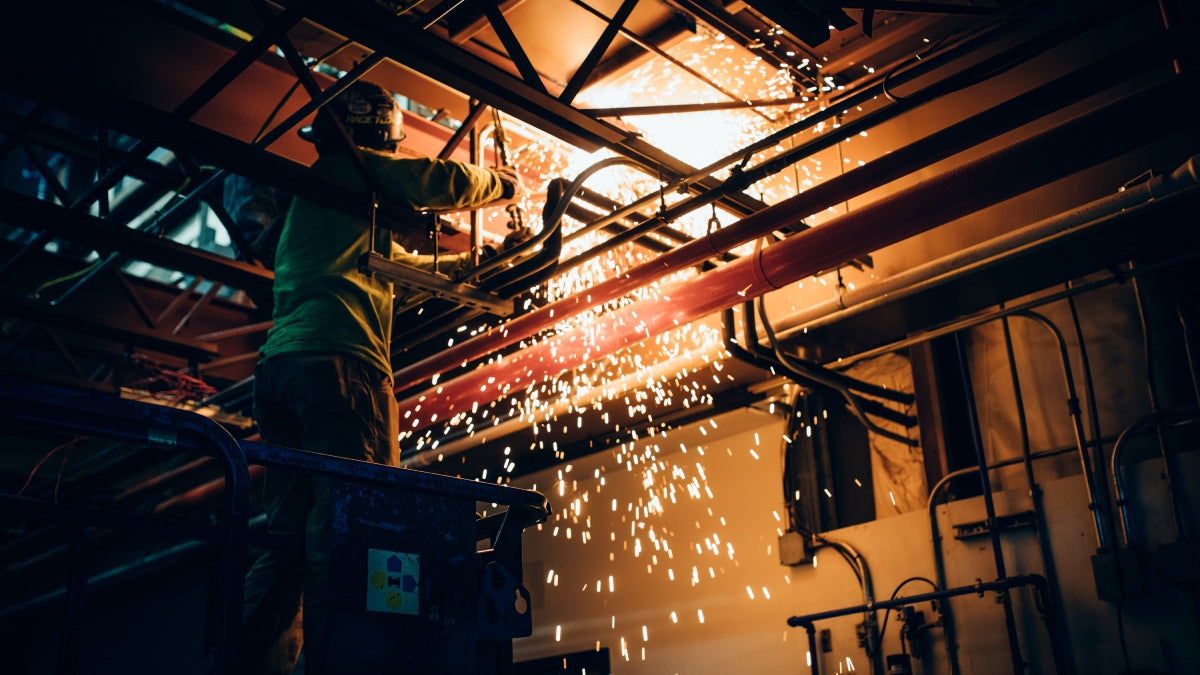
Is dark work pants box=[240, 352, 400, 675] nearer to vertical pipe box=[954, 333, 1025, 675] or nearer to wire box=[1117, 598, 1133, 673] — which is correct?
vertical pipe box=[954, 333, 1025, 675]

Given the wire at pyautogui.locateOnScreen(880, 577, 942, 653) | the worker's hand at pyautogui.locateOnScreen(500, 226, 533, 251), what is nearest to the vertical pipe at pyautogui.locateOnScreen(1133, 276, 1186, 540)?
the wire at pyautogui.locateOnScreen(880, 577, 942, 653)

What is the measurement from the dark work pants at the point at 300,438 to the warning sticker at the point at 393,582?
483 millimetres

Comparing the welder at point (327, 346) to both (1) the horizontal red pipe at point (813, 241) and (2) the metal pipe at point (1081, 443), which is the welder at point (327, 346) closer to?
(1) the horizontal red pipe at point (813, 241)

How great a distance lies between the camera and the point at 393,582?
2.54m

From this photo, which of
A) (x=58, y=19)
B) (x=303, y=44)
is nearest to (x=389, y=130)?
(x=303, y=44)

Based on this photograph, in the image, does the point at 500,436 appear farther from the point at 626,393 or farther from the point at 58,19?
the point at 58,19

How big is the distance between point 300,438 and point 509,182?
1.63m

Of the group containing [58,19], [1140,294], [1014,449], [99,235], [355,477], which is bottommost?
[355,477]

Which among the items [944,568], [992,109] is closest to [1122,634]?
[944,568]

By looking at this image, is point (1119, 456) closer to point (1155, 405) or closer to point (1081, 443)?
point (1081, 443)

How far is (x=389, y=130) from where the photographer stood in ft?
15.9

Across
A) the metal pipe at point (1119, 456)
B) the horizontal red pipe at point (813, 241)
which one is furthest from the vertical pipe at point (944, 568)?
the horizontal red pipe at point (813, 241)

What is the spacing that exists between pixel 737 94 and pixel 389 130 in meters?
2.64

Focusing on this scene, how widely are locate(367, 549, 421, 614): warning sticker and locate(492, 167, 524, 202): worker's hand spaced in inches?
101
